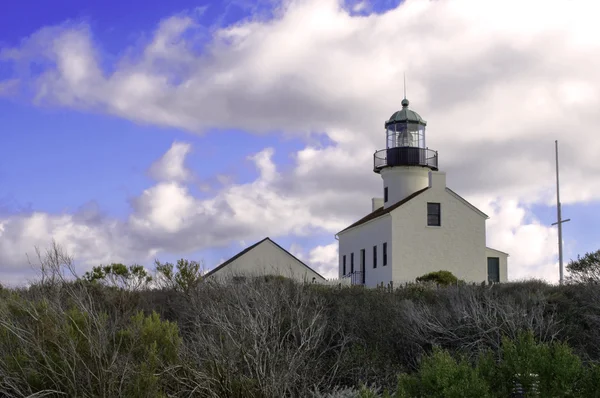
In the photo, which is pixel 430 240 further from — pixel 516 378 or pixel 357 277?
pixel 516 378

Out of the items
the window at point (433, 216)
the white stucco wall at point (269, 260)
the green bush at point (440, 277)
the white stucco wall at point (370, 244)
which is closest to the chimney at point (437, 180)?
the window at point (433, 216)

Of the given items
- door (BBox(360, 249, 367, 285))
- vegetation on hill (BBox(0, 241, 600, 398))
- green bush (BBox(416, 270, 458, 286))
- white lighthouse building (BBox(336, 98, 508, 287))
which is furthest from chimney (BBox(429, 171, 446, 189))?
vegetation on hill (BBox(0, 241, 600, 398))

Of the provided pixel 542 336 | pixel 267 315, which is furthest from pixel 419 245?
pixel 267 315

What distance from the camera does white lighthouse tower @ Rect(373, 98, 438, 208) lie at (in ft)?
121

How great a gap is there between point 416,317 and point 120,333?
7.27 m

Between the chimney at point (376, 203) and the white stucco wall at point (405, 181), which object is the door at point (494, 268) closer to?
the white stucco wall at point (405, 181)

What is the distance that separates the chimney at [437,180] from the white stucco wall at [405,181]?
8.75ft

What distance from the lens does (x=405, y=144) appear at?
122ft

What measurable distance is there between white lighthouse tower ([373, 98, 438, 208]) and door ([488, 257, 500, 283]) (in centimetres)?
486

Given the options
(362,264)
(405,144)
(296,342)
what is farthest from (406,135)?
(296,342)

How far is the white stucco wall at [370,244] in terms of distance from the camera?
3347 centimetres

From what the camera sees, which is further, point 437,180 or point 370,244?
point 370,244

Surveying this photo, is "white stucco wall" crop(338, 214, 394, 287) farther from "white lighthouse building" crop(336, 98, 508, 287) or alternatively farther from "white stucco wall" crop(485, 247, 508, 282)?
"white stucco wall" crop(485, 247, 508, 282)

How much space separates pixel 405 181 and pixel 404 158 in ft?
3.70
